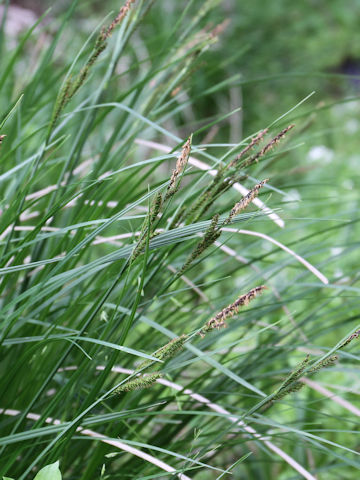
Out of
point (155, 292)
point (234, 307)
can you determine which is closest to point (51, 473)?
point (234, 307)

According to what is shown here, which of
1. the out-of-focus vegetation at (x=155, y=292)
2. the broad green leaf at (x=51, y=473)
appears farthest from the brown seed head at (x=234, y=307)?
the broad green leaf at (x=51, y=473)

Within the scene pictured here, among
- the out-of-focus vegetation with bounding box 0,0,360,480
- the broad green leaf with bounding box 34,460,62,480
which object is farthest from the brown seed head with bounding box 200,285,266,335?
the broad green leaf with bounding box 34,460,62,480

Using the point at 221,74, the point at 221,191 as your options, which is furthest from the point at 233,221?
the point at 221,74

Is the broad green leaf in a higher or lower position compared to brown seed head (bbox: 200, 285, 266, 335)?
lower

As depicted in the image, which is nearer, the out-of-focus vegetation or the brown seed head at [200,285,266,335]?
the brown seed head at [200,285,266,335]

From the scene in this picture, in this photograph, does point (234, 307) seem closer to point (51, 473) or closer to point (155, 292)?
point (51, 473)

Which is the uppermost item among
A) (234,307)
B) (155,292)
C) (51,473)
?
(234,307)

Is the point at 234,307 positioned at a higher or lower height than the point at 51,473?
higher

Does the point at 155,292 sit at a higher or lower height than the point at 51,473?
lower

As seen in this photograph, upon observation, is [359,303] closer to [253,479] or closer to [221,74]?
[253,479]

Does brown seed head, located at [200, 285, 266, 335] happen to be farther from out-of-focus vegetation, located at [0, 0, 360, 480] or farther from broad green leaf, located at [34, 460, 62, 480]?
broad green leaf, located at [34, 460, 62, 480]

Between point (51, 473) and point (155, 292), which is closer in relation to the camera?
point (51, 473)
